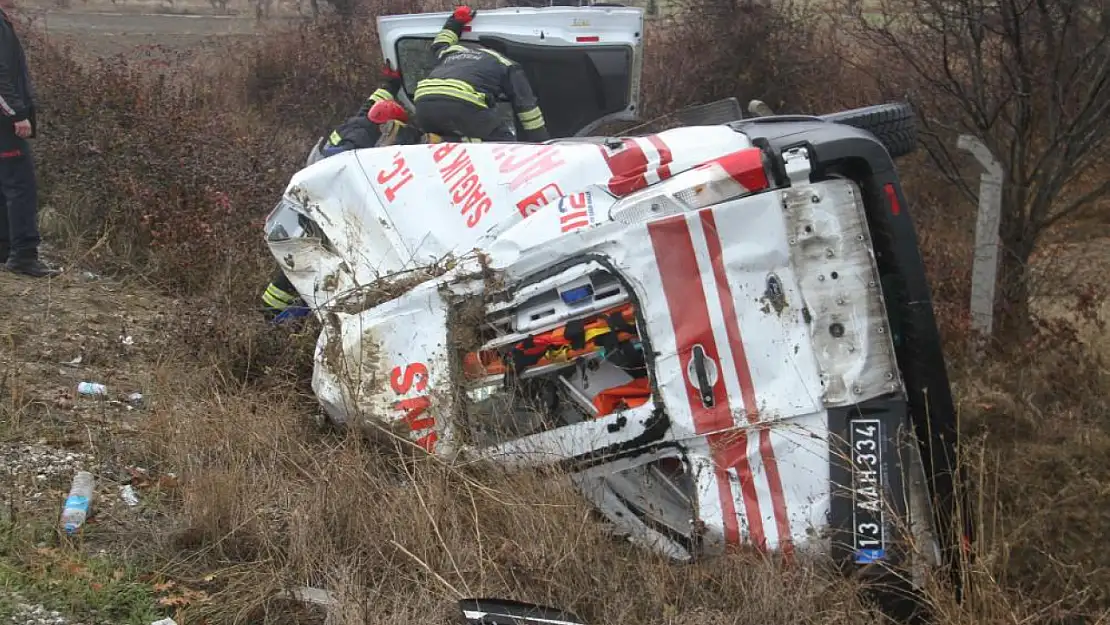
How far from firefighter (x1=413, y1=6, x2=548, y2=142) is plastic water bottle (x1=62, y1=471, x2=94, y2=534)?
2.99 meters

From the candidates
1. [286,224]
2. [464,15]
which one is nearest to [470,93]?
[464,15]

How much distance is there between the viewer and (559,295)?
327 centimetres

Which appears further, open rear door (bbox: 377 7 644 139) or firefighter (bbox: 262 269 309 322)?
open rear door (bbox: 377 7 644 139)

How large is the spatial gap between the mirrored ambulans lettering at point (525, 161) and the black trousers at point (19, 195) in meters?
3.33

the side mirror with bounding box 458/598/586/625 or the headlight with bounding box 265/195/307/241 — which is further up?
the headlight with bounding box 265/195/307/241

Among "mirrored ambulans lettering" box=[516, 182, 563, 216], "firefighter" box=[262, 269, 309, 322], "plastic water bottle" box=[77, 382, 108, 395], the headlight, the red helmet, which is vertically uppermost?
→ the red helmet

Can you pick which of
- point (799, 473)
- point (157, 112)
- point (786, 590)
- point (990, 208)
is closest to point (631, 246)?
point (799, 473)

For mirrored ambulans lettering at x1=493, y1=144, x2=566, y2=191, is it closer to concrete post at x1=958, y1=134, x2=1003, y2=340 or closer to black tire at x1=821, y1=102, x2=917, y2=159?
black tire at x1=821, y1=102, x2=917, y2=159

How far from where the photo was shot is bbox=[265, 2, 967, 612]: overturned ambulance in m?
2.92

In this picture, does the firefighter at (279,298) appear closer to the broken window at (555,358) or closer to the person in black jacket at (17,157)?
the person in black jacket at (17,157)

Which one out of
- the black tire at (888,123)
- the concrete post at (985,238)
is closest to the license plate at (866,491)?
the black tire at (888,123)

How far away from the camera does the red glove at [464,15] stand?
5959mm

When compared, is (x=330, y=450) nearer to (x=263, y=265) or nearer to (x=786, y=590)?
(x=786, y=590)

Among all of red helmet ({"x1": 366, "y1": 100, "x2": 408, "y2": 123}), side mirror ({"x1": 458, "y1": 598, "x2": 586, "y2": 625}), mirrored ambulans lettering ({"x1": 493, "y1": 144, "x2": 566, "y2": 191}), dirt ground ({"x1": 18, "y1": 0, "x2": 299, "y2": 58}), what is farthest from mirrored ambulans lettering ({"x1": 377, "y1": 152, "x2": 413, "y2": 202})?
dirt ground ({"x1": 18, "y1": 0, "x2": 299, "y2": 58})
